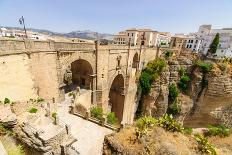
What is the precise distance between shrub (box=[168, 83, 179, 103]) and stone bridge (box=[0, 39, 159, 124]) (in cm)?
827

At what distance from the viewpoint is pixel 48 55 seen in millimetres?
14969

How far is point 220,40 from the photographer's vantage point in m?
51.2

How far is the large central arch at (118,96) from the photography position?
28844 millimetres

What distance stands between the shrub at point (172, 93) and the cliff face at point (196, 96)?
2.99 feet

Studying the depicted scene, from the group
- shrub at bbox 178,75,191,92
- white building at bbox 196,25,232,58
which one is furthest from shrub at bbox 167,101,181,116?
white building at bbox 196,25,232,58

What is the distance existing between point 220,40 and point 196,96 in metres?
29.0

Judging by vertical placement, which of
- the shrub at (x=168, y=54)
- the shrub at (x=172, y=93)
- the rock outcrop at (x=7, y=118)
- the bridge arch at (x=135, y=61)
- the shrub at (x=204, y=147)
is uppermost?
the shrub at (x=168, y=54)

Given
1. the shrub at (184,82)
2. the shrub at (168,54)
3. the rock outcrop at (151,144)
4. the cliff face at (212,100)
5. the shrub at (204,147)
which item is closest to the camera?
the rock outcrop at (151,144)

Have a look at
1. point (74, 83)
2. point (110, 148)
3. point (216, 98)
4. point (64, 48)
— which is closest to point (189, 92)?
point (216, 98)

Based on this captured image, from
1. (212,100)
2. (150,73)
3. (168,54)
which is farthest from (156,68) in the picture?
(212,100)

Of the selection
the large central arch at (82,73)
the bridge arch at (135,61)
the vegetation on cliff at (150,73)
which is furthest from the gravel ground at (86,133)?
the vegetation on cliff at (150,73)

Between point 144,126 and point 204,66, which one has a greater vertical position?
point 204,66

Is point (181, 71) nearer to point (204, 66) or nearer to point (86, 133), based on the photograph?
point (204, 66)

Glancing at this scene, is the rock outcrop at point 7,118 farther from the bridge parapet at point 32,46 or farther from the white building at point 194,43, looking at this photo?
the white building at point 194,43
